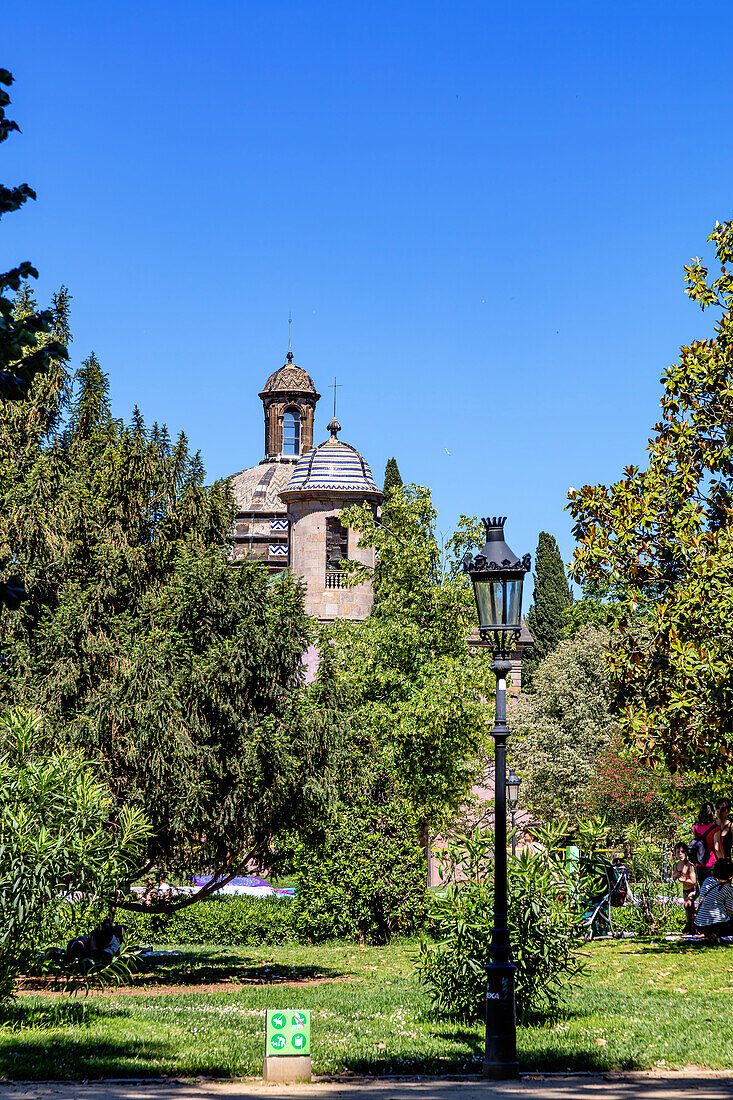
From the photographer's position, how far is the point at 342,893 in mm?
22984

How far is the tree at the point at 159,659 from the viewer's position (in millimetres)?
16922

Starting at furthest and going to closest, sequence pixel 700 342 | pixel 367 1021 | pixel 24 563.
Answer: pixel 24 563 → pixel 700 342 → pixel 367 1021

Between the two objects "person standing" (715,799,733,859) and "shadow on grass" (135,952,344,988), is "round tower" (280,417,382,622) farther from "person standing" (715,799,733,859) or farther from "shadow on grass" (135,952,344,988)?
"person standing" (715,799,733,859)

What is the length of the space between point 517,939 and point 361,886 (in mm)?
11700

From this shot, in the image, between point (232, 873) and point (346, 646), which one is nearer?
Answer: point (232, 873)

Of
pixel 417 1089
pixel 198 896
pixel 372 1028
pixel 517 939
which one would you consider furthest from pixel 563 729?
pixel 417 1089

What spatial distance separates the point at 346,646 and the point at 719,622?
1231 centimetres

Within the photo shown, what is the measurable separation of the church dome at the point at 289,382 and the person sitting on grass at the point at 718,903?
47196 mm

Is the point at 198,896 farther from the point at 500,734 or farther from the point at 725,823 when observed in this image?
the point at 500,734

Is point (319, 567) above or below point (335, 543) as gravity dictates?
below

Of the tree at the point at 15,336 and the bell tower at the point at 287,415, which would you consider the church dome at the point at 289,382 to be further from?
the tree at the point at 15,336

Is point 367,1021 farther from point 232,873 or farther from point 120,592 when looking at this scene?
point 120,592

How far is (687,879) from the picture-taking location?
1736 centimetres

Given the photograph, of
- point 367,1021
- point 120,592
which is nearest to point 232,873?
point 120,592
